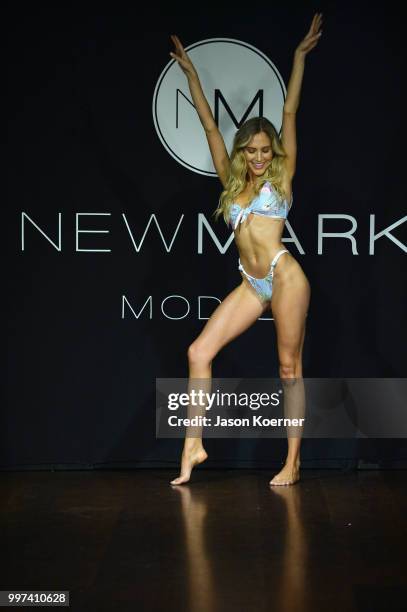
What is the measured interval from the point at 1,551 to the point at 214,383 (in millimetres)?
1773

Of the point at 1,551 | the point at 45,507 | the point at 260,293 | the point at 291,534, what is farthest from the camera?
the point at 260,293

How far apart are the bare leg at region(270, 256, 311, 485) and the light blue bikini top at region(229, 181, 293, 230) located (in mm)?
233

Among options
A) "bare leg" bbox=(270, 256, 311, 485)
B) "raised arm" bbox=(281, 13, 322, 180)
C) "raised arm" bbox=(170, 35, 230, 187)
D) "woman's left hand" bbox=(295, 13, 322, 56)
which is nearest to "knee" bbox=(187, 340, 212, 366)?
"bare leg" bbox=(270, 256, 311, 485)

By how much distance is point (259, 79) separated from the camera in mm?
5184

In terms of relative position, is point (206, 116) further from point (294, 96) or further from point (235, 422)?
point (235, 422)

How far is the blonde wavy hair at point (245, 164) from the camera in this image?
4.74 metres

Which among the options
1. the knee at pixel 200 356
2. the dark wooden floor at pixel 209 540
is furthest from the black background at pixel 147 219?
the knee at pixel 200 356

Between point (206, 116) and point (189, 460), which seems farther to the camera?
point (189, 460)

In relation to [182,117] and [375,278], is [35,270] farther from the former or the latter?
[375,278]

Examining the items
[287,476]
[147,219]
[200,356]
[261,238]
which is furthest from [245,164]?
[287,476]

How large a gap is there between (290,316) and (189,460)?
0.89 metres

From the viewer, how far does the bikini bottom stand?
4.81 metres

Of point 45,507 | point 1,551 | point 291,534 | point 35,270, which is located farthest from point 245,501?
point 35,270

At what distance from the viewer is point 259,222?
4.82 metres
